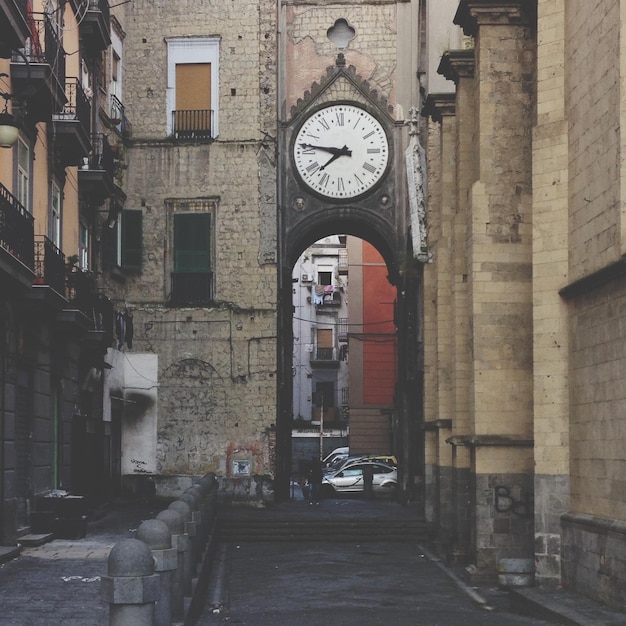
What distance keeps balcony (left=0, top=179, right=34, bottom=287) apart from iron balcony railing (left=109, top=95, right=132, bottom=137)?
12.3 metres

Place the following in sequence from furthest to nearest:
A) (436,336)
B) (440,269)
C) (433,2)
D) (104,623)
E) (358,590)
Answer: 1. (433,2)
2. (436,336)
3. (440,269)
4. (358,590)
5. (104,623)

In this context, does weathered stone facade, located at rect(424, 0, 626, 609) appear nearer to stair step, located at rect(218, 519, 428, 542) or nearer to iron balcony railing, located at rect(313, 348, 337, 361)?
stair step, located at rect(218, 519, 428, 542)

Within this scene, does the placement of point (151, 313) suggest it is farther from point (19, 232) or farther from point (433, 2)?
point (19, 232)

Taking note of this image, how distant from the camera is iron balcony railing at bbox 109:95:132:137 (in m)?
33.0

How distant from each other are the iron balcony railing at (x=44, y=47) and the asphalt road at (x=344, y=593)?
8768mm

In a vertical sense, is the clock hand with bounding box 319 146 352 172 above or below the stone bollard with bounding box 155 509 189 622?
above

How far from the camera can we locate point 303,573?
2017cm

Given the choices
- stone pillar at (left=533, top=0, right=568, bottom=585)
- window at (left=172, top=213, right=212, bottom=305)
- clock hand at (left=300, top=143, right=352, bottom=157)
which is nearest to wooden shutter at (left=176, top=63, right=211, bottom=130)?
window at (left=172, top=213, right=212, bottom=305)

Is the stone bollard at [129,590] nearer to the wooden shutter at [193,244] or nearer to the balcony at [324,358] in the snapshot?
the wooden shutter at [193,244]

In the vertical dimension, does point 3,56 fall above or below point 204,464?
above

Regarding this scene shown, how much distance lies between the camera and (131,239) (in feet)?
111

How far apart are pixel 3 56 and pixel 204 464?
670 inches

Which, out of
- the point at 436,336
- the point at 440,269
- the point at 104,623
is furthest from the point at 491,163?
the point at 104,623

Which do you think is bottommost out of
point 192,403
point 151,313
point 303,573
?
point 303,573
